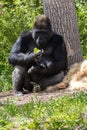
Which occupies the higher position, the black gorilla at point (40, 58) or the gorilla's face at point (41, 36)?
the gorilla's face at point (41, 36)

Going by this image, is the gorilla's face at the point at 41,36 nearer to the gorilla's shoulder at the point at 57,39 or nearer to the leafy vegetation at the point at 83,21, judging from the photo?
the gorilla's shoulder at the point at 57,39

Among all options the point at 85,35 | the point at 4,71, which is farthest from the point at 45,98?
the point at 85,35

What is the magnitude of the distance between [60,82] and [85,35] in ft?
14.3

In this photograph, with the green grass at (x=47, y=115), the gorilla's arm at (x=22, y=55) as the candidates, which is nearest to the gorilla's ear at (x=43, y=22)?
the gorilla's arm at (x=22, y=55)

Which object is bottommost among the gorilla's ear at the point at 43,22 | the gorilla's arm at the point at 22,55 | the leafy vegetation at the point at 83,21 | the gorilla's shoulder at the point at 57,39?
the leafy vegetation at the point at 83,21

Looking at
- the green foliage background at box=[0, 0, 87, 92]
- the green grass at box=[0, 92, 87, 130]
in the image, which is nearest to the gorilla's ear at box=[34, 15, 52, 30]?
the green foliage background at box=[0, 0, 87, 92]

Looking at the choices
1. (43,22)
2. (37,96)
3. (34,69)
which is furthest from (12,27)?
(37,96)

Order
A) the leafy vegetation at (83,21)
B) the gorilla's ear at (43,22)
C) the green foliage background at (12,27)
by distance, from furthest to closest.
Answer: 1. the leafy vegetation at (83,21)
2. the green foliage background at (12,27)
3. the gorilla's ear at (43,22)

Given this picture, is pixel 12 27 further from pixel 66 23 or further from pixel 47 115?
pixel 47 115

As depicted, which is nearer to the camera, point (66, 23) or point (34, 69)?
point (34, 69)

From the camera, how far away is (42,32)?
9.87 meters

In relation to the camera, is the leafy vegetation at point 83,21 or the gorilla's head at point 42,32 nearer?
the gorilla's head at point 42,32

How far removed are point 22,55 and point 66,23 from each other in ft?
4.20

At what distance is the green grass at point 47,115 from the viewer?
19.6ft
